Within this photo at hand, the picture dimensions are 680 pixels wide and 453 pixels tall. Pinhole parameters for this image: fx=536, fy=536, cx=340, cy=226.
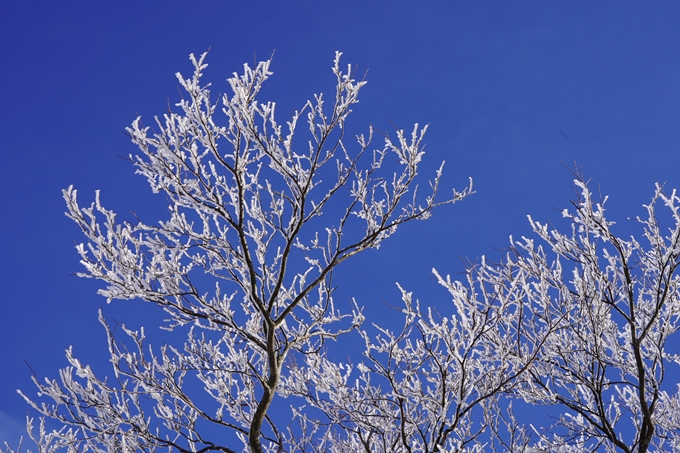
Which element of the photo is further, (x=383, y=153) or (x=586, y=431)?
(x=586, y=431)

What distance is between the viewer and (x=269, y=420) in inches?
231

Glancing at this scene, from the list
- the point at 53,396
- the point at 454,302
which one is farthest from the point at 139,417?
the point at 454,302

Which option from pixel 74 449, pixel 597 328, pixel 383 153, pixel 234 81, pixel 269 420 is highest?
pixel 383 153

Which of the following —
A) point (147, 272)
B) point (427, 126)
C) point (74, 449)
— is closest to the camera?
point (147, 272)

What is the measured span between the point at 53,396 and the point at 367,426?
Result: 311 cm

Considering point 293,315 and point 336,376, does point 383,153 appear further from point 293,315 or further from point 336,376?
point 336,376

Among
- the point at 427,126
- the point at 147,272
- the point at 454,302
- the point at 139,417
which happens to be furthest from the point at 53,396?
the point at 427,126

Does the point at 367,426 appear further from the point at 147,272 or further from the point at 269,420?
the point at 147,272

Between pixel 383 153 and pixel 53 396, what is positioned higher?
pixel 383 153

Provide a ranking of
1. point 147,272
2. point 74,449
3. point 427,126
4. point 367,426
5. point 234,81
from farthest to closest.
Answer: point 74,449 → point 367,426 → point 427,126 → point 147,272 → point 234,81

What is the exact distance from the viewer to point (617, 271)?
5004 mm

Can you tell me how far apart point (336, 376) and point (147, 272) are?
2733 millimetres

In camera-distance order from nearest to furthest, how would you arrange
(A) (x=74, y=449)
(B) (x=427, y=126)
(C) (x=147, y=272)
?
(C) (x=147, y=272) < (B) (x=427, y=126) < (A) (x=74, y=449)

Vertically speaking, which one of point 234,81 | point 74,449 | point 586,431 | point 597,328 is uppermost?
point 234,81
